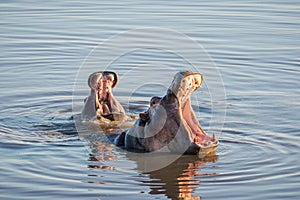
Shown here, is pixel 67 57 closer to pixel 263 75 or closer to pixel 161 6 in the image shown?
pixel 263 75

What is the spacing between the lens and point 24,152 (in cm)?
858

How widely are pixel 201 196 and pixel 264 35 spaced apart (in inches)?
326

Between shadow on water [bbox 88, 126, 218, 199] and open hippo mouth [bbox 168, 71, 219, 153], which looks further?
open hippo mouth [bbox 168, 71, 219, 153]

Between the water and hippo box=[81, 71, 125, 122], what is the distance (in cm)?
36

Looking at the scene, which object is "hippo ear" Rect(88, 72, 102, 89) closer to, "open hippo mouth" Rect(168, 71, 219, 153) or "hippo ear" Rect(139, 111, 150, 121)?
"hippo ear" Rect(139, 111, 150, 121)

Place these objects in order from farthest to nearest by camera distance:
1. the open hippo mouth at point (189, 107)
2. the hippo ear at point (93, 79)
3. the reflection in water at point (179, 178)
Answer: the hippo ear at point (93, 79) → the open hippo mouth at point (189, 107) → the reflection in water at point (179, 178)

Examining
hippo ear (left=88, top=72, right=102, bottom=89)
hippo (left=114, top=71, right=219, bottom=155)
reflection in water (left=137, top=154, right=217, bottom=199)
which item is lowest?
reflection in water (left=137, top=154, right=217, bottom=199)

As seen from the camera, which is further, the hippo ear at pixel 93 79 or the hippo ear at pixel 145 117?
Result: the hippo ear at pixel 93 79

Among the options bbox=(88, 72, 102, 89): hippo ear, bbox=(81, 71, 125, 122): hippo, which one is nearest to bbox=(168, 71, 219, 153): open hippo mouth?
bbox=(81, 71, 125, 122): hippo

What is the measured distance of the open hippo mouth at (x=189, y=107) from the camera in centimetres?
777

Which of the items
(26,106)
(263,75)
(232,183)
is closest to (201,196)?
(232,183)

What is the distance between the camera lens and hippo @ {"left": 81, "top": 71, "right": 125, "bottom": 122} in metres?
9.59

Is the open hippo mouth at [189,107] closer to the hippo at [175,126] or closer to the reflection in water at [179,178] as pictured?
the hippo at [175,126]

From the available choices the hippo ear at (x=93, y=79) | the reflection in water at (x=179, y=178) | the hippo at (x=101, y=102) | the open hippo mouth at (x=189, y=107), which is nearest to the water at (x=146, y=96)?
the reflection in water at (x=179, y=178)
